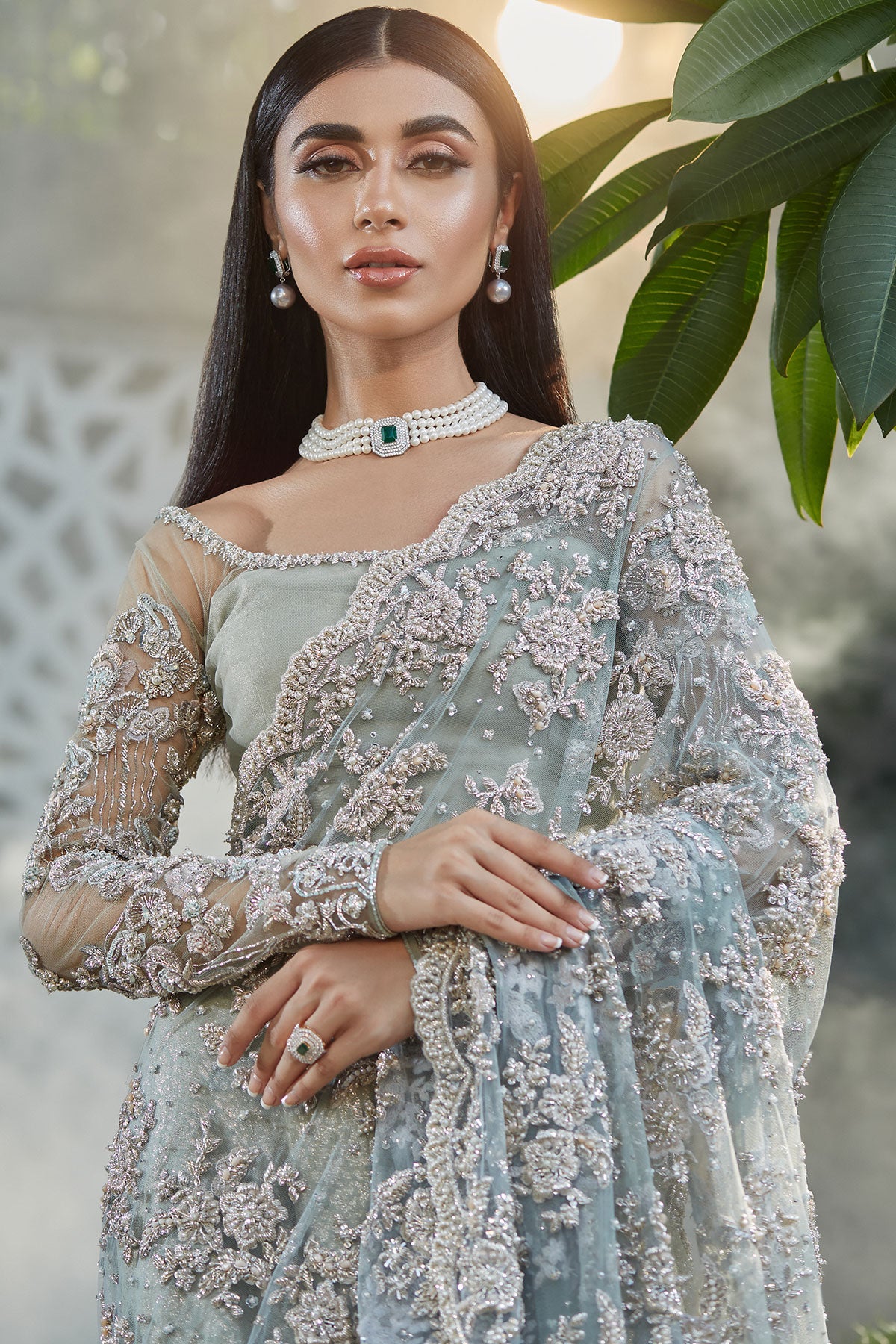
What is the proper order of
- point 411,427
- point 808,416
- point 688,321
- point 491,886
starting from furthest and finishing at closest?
point 808,416 < point 688,321 < point 411,427 < point 491,886

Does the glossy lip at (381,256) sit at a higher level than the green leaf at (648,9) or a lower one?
lower

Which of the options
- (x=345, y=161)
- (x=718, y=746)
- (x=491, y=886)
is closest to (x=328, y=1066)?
(x=491, y=886)

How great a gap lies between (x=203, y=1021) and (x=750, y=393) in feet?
6.58

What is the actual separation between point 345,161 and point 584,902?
0.74 metres

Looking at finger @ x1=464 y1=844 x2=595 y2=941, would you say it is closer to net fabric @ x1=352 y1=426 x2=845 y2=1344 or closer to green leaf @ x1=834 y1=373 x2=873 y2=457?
net fabric @ x1=352 y1=426 x2=845 y2=1344

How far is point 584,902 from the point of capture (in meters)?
1.05

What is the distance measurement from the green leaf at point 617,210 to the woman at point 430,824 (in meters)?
0.14

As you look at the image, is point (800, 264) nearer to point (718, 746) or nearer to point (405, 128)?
point (405, 128)

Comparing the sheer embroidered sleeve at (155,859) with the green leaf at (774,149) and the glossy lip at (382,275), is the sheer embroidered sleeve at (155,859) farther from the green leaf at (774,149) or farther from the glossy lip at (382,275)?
the green leaf at (774,149)

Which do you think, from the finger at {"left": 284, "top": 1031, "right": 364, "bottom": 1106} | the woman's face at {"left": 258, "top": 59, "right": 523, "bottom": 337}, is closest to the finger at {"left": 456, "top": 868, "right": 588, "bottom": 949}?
the finger at {"left": 284, "top": 1031, "right": 364, "bottom": 1106}

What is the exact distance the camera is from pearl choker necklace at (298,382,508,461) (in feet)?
4.54

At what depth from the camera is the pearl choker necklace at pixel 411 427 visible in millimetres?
1384

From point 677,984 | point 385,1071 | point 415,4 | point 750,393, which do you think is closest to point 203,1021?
point 385,1071

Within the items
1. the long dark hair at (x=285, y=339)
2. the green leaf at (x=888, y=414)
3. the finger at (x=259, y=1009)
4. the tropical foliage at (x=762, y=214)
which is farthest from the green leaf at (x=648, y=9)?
the finger at (x=259, y=1009)
